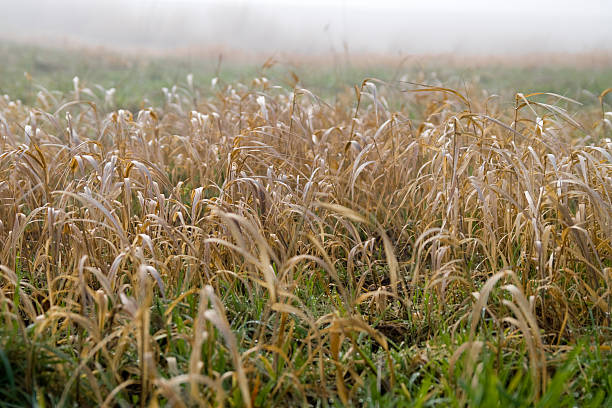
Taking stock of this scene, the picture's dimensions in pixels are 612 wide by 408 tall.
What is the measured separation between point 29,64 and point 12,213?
8733 mm

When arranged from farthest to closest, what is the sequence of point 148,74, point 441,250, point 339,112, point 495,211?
1. point 148,74
2. point 339,112
3. point 495,211
4. point 441,250

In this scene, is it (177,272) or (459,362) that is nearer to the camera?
(459,362)

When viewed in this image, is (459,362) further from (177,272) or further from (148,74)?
(148,74)

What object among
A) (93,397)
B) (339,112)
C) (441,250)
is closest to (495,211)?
(441,250)

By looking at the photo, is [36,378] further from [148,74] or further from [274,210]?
[148,74]

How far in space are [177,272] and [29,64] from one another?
9329 mm

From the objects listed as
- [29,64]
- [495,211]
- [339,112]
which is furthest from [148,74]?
[495,211]

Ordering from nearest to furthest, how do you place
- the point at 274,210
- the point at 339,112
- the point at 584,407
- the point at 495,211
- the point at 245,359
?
1. the point at 584,407
2. the point at 245,359
3. the point at 495,211
4. the point at 274,210
5. the point at 339,112

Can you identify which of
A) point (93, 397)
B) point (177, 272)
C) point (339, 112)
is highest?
point (339, 112)

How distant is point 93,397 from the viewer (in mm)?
1158

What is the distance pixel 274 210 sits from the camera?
185 centimetres

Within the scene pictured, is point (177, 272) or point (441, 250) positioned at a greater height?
point (441, 250)

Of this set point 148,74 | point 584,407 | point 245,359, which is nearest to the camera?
point 584,407

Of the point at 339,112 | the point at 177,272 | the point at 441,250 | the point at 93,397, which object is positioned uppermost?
the point at 339,112
